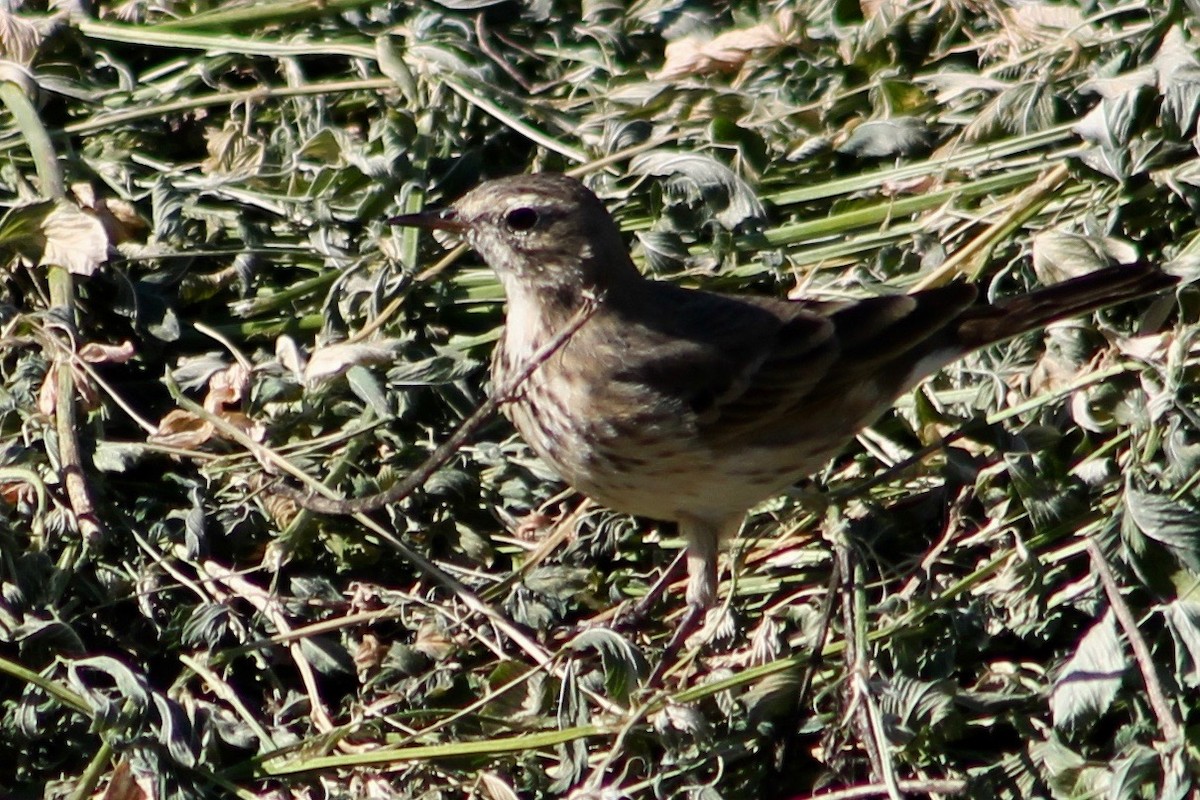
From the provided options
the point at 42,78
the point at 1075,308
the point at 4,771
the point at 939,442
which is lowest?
the point at 4,771

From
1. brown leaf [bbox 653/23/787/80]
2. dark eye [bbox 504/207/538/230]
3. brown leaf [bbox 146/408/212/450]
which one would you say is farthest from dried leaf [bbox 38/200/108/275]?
brown leaf [bbox 653/23/787/80]

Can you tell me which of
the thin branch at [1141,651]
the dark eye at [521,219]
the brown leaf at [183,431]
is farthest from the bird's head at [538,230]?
the thin branch at [1141,651]

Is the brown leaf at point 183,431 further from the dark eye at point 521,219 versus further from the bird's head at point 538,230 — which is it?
the dark eye at point 521,219

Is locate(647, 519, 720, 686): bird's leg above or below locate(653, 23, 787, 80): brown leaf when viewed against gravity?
below

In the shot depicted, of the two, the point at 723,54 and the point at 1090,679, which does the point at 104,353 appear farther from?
the point at 1090,679

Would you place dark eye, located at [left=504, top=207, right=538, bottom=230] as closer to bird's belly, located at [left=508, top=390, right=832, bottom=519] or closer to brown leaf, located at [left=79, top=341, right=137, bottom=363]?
bird's belly, located at [left=508, top=390, right=832, bottom=519]

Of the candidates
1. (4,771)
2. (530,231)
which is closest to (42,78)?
(530,231)

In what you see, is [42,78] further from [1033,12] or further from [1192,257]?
[1192,257]
